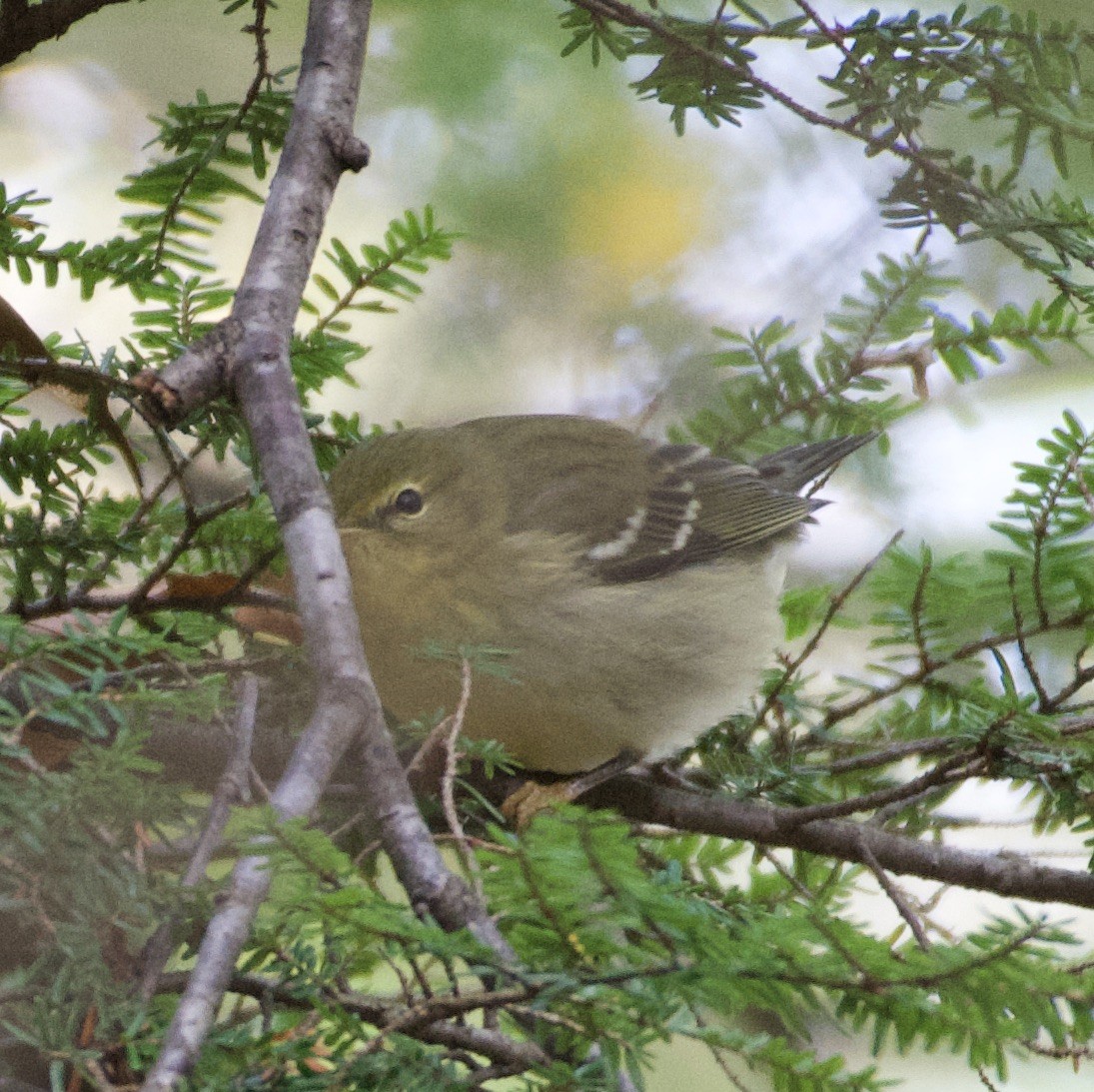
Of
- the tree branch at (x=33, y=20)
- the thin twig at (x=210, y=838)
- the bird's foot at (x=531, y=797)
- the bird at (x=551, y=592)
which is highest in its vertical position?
the tree branch at (x=33, y=20)

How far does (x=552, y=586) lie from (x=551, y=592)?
0.08ft

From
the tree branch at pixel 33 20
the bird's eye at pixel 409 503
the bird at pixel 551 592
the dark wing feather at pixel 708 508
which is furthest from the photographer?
the dark wing feather at pixel 708 508

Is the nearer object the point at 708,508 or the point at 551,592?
the point at 551,592

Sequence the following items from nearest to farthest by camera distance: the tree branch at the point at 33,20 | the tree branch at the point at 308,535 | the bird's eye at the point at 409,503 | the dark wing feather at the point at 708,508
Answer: the tree branch at the point at 308,535
the tree branch at the point at 33,20
the bird's eye at the point at 409,503
the dark wing feather at the point at 708,508

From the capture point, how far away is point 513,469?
3.26m

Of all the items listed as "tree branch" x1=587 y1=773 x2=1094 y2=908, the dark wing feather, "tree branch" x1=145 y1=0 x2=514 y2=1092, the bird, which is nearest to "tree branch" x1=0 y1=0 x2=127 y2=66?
"tree branch" x1=145 y1=0 x2=514 y2=1092

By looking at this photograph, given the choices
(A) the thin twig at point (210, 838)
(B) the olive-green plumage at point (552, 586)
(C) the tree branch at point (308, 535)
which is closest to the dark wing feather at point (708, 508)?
(B) the olive-green plumage at point (552, 586)

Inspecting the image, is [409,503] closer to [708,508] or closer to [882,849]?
[708,508]

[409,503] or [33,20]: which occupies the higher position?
[33,20]

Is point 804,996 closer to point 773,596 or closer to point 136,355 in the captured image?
point 136,355

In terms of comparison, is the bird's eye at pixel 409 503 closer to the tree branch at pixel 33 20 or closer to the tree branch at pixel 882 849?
the tree branch at pixel 882 849

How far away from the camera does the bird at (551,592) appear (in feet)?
8.51

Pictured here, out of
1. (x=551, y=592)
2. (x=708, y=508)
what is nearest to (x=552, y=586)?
(x=551, y=592)

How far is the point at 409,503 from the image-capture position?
2.84 meters
